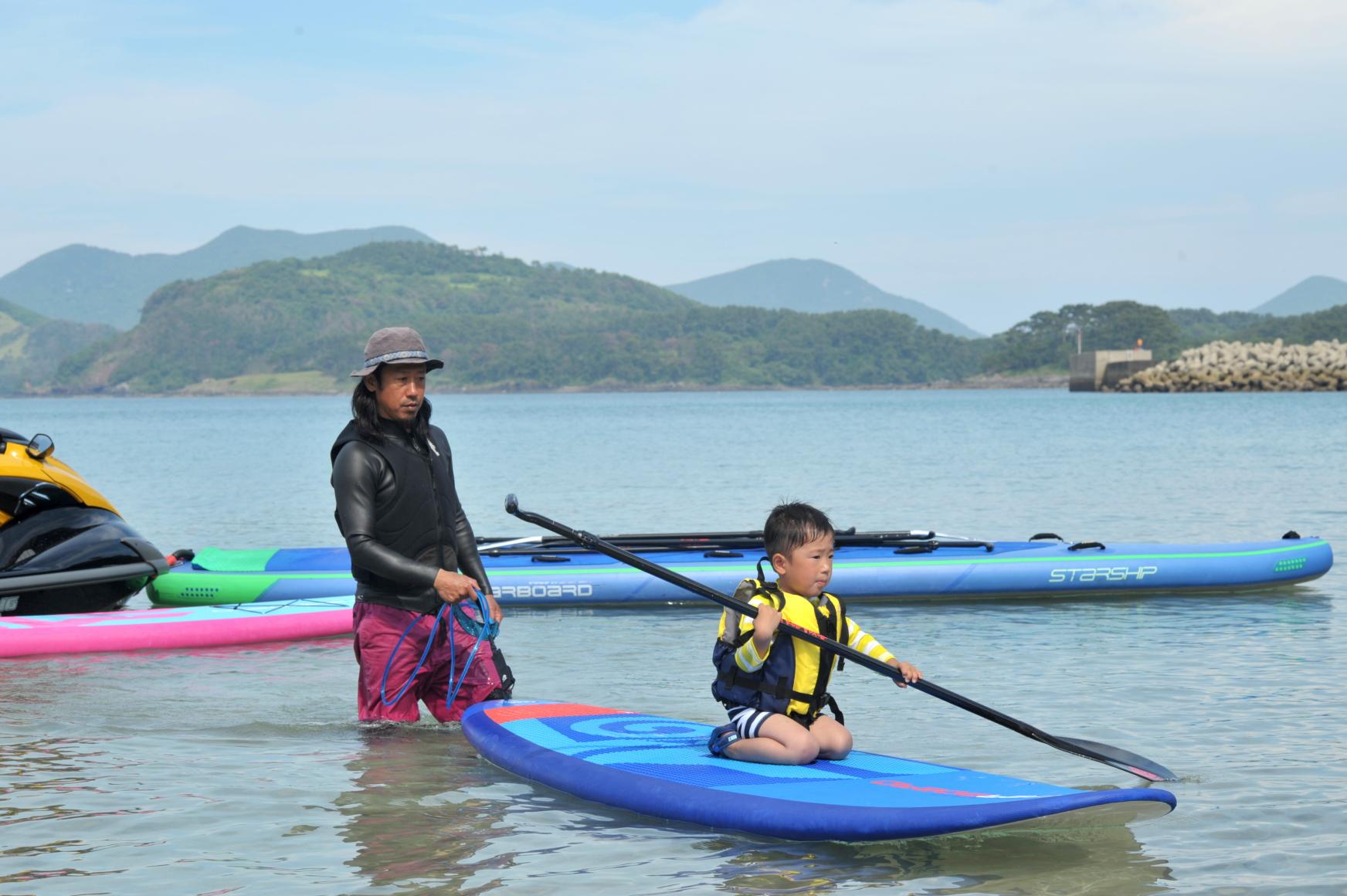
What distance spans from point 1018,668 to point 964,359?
564ft

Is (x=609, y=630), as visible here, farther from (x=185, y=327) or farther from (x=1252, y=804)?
(x=185, y=327)

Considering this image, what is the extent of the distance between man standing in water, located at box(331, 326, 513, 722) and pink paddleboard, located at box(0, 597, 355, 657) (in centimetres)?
437

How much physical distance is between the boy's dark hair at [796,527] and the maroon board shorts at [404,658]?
1.57 m

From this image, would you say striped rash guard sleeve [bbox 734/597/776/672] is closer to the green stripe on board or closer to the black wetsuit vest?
the black wetsuit vest

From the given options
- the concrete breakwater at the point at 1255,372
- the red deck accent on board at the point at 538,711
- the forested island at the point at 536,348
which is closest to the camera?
the red deck accent on board at the point at 538,711

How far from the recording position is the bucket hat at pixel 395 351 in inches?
223

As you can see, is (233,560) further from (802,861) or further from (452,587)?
(802,861)

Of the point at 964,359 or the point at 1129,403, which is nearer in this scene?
the point at 1129,403

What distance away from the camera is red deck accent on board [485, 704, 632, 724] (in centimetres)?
643

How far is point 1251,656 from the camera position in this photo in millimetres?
9594

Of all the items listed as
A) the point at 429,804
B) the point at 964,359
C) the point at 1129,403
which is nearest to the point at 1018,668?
the point at 429,804

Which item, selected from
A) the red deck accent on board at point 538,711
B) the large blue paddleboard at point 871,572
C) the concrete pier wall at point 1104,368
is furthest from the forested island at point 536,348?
the red deck accent on board at point 538,711

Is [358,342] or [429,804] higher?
[358,342]

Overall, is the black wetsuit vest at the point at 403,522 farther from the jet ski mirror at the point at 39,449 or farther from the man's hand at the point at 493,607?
the jet ski mirror at the point at 39,449
